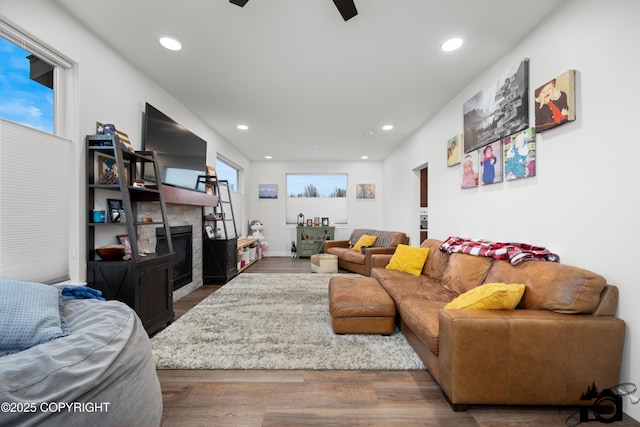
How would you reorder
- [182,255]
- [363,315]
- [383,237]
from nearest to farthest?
[363,315] → [182,255] → [383,237]

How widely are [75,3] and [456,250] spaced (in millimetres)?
3914

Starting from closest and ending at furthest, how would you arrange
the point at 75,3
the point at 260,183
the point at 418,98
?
the point at 75,3 < the point at 418,98 < the point at 260,183

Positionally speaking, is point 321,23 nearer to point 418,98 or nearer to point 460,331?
point 418,98

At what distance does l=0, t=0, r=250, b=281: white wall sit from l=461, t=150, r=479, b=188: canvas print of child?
Answer: 3719 mm

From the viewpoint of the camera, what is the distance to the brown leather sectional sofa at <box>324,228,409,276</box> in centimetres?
482

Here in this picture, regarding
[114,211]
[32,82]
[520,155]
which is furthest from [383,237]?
[32,82]

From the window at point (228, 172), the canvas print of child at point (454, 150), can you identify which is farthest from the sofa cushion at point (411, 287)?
the window at point (228, 172)

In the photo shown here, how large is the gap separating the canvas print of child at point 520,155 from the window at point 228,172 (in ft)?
15.3

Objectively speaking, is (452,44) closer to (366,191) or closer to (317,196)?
(366,191)

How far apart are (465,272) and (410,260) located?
0.96 meters

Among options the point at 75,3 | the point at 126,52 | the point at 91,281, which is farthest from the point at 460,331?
the point at 126,52

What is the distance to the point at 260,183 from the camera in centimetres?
725

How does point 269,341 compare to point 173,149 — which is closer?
point 269,341

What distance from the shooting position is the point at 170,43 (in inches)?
91.9
